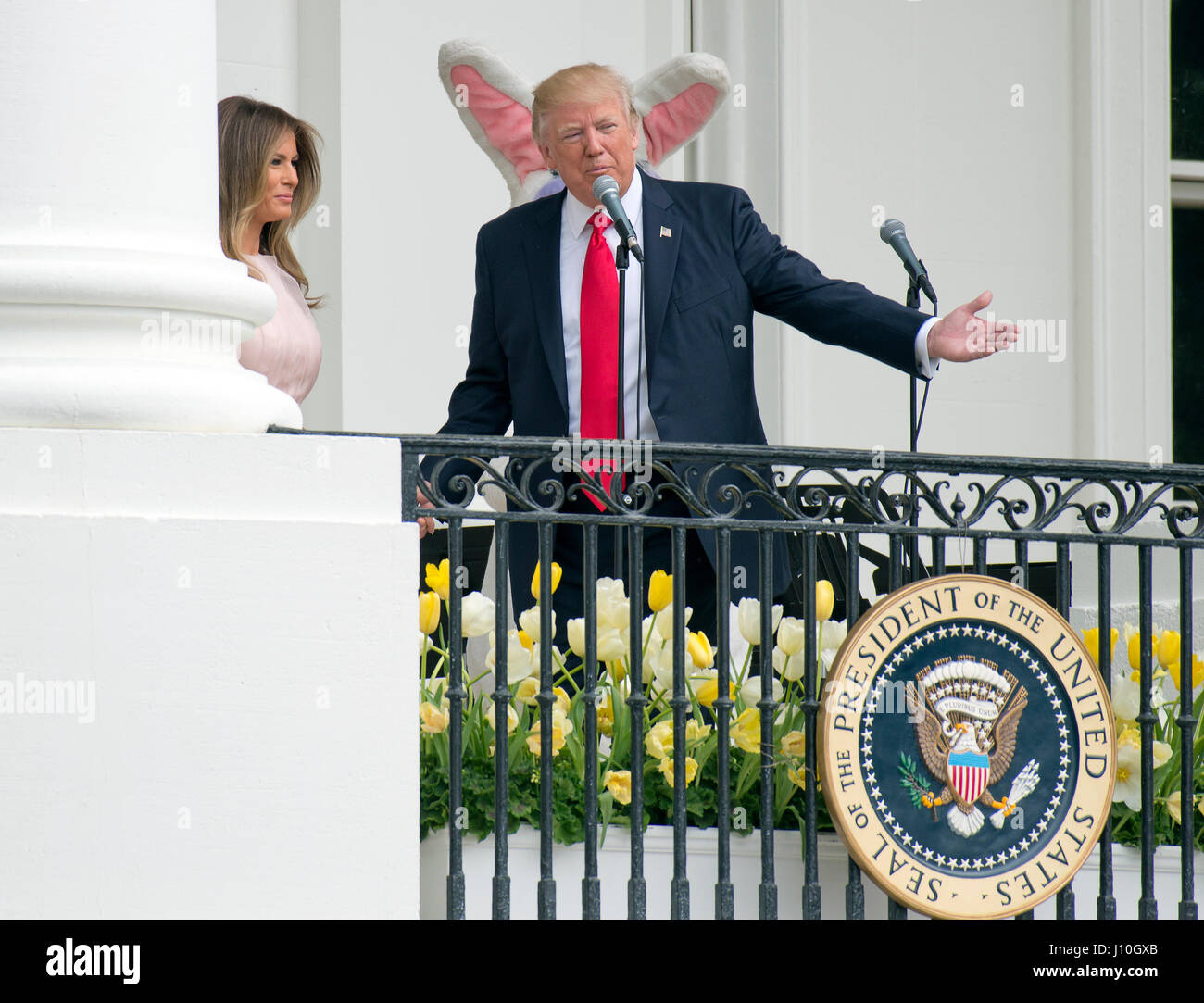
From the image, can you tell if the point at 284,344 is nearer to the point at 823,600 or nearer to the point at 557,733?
the point at 557,733

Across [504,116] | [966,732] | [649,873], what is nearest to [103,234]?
[649,873]

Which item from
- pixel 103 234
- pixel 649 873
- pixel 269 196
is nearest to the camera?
pixel 103 234

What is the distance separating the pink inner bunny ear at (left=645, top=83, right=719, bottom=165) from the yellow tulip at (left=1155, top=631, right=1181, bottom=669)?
201cm

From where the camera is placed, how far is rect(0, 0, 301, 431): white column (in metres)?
3.12

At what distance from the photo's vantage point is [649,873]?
3494 millimetres

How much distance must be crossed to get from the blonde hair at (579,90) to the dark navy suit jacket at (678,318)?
217 millimetres

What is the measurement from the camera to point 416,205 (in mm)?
6355

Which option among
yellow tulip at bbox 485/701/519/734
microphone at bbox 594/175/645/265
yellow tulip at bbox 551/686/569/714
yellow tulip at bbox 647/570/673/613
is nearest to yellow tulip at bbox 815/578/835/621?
yellow tulip at bbox 647/570/673/613

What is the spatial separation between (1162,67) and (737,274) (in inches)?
147

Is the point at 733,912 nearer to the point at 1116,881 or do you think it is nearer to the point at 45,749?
the point at 1116,881

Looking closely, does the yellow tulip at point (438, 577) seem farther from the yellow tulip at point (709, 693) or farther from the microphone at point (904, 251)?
the microphone at point (904, 251)

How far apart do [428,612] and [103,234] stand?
94cm

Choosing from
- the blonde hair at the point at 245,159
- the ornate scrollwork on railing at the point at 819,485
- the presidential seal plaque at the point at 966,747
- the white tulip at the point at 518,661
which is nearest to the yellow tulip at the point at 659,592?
the ornate scrollwork on railing at the point at 819,485
